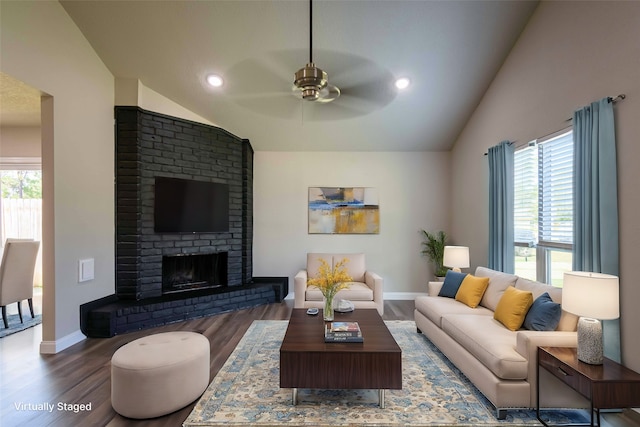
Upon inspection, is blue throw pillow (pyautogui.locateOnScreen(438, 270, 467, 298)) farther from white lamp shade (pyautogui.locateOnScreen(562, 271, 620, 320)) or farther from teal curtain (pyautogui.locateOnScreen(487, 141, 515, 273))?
white lamp shade (pyautogui.locateOnScreen(562, 271, 620, 320))

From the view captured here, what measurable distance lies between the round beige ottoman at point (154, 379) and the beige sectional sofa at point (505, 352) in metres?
2.19

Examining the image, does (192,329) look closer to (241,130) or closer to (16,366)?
(16,366)

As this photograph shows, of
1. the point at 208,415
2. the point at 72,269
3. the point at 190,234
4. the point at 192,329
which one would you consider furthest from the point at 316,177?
the point at 208,415

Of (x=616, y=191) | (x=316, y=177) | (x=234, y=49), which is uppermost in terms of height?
(x=234, y=49)

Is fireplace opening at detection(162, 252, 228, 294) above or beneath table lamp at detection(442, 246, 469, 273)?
beneath

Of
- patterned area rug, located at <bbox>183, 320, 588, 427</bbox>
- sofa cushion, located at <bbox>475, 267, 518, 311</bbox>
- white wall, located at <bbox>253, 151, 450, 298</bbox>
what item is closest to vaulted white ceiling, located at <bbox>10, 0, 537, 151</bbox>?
white wall, located at <bbox>253, 151, 450, 298</bbox>

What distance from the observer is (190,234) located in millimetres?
4527

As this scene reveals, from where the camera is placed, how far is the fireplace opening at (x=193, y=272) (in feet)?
14.8

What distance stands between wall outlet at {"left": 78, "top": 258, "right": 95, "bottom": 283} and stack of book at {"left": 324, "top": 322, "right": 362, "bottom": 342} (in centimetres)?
298

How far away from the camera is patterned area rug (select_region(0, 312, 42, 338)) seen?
362cm

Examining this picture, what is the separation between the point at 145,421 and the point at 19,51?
348 centimetres

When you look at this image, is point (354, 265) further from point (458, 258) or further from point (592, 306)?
point (592, 306)

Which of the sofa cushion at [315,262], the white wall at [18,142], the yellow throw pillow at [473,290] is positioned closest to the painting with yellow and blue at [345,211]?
the sofa cushion at [315,262]

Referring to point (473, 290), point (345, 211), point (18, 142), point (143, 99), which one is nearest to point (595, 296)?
point (473, 290)
